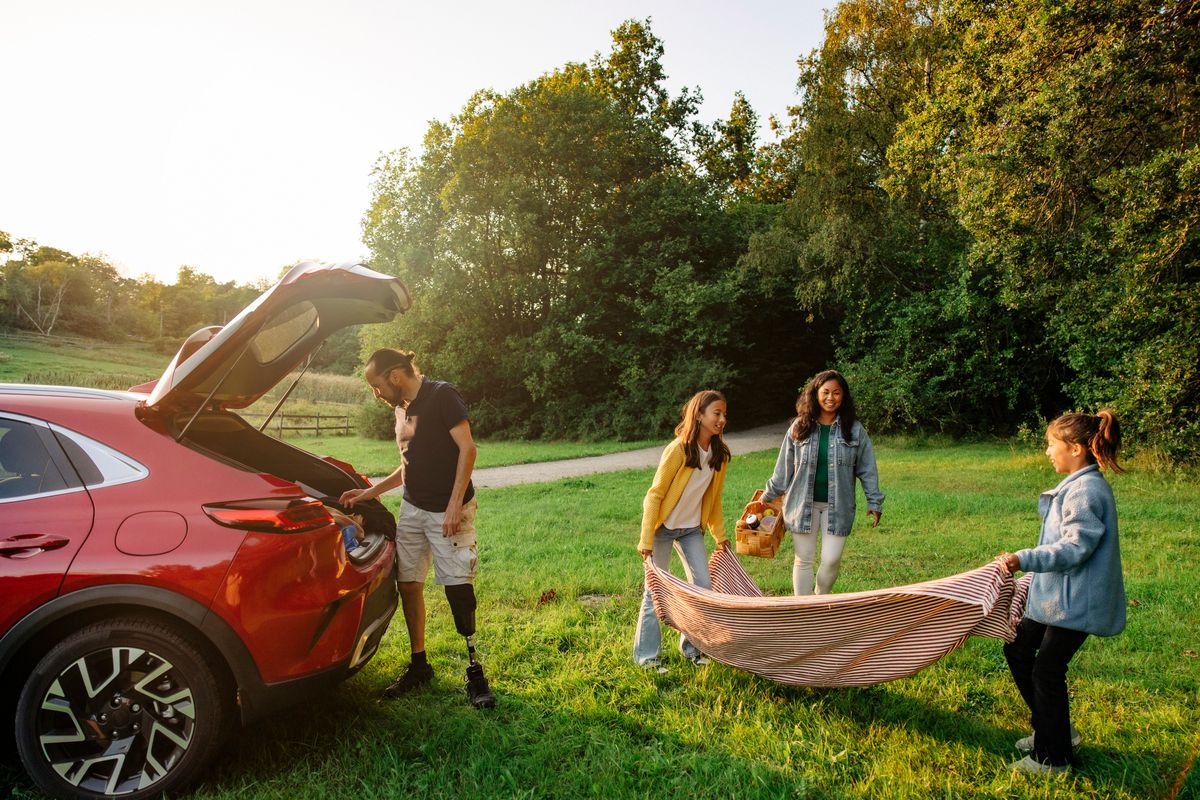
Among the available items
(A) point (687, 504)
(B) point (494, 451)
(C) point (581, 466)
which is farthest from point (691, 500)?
(B) point (494, 451)

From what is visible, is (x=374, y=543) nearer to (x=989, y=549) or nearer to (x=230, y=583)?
(x=230, y=583)

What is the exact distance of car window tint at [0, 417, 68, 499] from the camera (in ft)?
10.1

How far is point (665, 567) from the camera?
463cm

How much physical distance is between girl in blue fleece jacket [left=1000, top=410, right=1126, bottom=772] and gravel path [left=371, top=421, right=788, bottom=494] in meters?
10.8

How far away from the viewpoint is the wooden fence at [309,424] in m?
29.9

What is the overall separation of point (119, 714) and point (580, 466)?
14760mm

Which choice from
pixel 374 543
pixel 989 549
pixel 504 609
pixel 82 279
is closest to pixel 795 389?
pixel 989 549

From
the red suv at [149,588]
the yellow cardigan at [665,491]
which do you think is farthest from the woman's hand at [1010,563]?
the red suv at [149,588]

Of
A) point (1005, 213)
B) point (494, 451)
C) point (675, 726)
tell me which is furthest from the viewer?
point (494, 451)

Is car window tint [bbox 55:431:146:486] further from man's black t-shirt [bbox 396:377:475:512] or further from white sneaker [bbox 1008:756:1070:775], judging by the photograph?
white sneaker [bbox 1008:756:1070:775]

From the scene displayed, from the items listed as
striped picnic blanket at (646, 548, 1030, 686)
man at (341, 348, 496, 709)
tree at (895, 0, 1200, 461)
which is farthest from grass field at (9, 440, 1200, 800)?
tree at (895, 0, 1200, 461)

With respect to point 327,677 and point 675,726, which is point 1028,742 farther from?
point 327,677

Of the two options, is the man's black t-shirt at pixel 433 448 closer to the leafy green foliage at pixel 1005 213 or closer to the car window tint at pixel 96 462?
the car window tint at pixel 96 462

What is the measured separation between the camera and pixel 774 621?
135 inches
